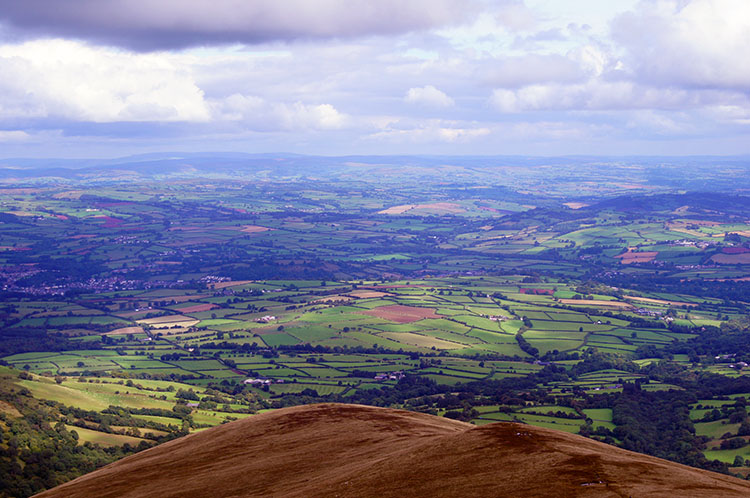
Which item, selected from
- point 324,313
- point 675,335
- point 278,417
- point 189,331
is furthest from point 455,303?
point 278,417

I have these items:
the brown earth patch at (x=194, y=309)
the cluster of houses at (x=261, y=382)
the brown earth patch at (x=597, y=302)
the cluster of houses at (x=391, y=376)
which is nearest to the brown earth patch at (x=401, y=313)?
the cluster of houses at (x=391, y=376)

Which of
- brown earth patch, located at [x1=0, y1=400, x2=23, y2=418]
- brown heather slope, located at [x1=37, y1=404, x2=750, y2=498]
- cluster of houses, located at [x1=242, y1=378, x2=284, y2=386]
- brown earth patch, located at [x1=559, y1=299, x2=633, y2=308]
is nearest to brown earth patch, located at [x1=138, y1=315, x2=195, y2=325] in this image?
cluster of houses, located at [x1=242, y1=378, x2=284, y2=386]

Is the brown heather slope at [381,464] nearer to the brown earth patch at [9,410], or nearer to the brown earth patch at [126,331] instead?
the brown earth patch at [9,410]

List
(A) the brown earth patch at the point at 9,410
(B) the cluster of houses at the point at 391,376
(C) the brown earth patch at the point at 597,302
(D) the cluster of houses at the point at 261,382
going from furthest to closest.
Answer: (C) the brown earth patch at the point at 597,302
(B) the cluster of houses at the point at 391,376
(D) the cluster of houses at the point at 261,382
(A) the brown earth patch at the point at 9,410

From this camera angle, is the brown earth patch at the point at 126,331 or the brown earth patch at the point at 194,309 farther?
the brown earth patch at the point at 194,309

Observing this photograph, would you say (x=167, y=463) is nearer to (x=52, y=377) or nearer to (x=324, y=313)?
(x=52, y=377)

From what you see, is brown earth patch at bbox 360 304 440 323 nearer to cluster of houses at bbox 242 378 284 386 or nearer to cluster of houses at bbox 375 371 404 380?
cluster of houses at bbox 375 371 404 380

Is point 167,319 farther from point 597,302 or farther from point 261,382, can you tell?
point 597,302

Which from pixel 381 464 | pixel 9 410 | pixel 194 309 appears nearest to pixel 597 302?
pixel 194 309
